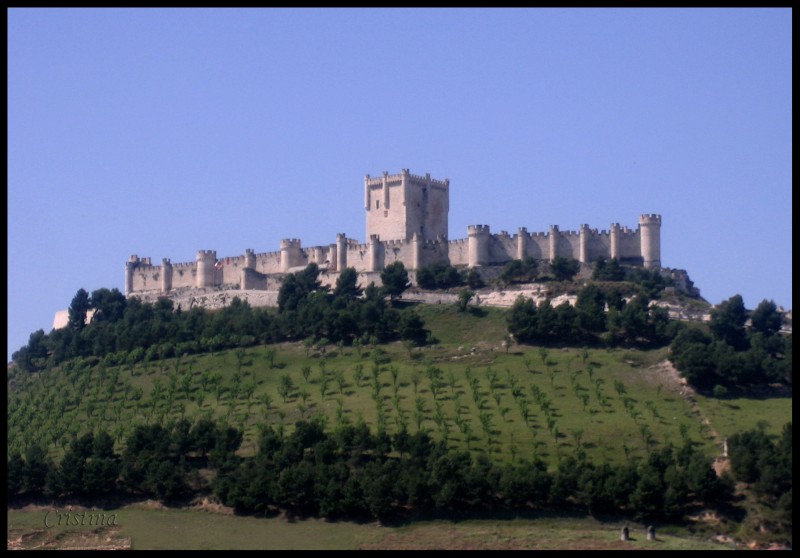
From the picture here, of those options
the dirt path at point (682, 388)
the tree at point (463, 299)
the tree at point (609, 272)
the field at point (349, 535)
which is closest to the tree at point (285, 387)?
the tree at point (463, 299)

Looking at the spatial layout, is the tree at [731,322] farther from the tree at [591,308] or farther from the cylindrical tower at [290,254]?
the cylindrical tower at [290,254]

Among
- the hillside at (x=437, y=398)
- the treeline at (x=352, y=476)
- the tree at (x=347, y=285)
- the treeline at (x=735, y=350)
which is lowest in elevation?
the treeline at (x=352, y=476)

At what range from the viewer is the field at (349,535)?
124 ft

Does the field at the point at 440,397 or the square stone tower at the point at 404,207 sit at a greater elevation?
the square stone tower at the point at 404,207

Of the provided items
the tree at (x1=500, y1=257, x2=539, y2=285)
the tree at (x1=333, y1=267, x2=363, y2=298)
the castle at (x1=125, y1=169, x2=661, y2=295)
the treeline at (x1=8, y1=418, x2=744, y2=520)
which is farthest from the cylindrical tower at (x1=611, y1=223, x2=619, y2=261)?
the treeline at (x1=8, y1=418, x2=744, y2=520)

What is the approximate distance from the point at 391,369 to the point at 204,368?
33.1 feet

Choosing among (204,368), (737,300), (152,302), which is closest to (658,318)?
(737,300)

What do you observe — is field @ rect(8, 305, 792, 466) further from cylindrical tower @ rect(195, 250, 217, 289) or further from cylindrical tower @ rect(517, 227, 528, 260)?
cylindrical tower @ rect(195, 250, 217, 289)

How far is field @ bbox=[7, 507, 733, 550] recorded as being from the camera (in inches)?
1492

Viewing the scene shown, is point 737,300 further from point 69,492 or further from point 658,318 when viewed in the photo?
point 69,492

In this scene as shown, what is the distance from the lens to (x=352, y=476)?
42906 mm

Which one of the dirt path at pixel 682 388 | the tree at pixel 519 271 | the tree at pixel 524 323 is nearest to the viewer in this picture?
the dirt path at pixel 682 388

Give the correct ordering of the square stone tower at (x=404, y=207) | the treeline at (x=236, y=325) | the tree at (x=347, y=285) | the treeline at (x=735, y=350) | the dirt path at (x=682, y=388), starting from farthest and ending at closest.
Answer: the square stone tower at (x=404, y=207) < the tree at (x=347, y=285) < the treeline at (x=236, y=325) < the treeline at (x=735, y=350) < the dirt path at (x=682, y=388)

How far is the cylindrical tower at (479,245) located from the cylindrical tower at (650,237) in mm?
8818
